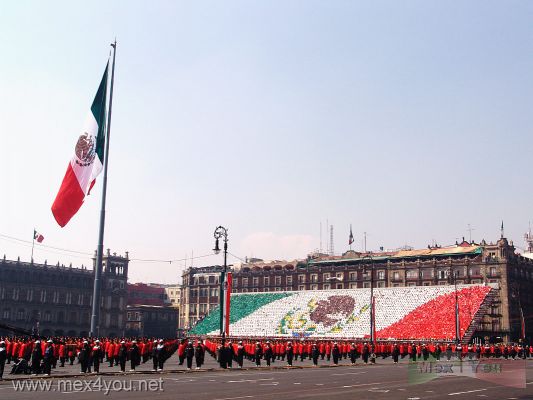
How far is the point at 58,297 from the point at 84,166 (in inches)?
3697

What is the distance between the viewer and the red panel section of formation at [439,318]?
78.2 m

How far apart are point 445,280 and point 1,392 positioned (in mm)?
89518

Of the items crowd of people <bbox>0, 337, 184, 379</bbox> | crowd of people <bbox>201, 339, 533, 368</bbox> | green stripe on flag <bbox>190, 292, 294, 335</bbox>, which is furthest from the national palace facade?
crowd of people <bbox>0, 337, 184, 379</bbox>

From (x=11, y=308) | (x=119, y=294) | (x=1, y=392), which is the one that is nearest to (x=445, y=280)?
(x=119, y=294)

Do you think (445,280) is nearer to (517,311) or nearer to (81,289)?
(517,311)

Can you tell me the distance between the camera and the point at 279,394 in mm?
20672

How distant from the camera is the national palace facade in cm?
9300

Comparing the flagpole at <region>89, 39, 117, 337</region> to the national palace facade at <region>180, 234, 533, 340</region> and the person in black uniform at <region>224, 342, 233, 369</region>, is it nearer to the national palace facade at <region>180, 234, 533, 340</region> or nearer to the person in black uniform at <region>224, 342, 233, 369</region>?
the person in black uniform at <region>224, 342, 233, 369</region>

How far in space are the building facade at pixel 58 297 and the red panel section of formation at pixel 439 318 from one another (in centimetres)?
5443

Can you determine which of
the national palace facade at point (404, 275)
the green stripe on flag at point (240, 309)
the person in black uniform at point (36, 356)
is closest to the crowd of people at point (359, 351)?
the person in black uniform at point (36, 356)

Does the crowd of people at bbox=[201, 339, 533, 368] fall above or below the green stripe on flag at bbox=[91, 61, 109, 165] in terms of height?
below

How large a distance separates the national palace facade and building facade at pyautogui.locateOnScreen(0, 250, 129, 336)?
51.1 ft

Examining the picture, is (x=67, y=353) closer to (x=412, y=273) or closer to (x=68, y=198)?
(x=68, y=198)

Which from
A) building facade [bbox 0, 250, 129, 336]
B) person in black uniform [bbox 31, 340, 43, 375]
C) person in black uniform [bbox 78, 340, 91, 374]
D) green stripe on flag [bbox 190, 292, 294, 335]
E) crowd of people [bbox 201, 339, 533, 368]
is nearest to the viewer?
person in black uniform [bbox 31, 340, 43, 375]
